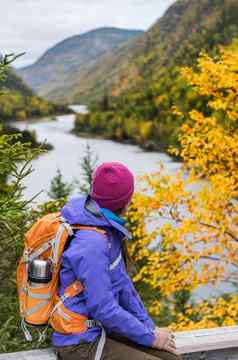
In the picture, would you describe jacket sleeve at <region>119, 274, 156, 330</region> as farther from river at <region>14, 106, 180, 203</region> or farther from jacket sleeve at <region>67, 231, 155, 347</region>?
river at <region>14, 106, 180, 203</region>

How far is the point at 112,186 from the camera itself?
10.7ft

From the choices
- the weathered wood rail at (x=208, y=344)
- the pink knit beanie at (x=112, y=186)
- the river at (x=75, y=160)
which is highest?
the pink knit beanie at (x=112, y=186)

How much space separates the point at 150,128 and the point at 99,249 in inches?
3681

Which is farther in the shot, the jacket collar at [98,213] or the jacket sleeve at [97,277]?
the jacket collar at [98,213]

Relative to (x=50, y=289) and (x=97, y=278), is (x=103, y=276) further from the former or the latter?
(x=50, y=289)

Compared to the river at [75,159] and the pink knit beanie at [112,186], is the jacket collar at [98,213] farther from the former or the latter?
the river at [75,159]

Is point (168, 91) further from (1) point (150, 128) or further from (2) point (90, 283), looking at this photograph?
(2) point (90, 283)

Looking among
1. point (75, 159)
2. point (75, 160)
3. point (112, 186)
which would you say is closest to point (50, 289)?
point (112, 186)

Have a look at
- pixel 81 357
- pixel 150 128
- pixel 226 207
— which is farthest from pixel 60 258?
pixel 150 128

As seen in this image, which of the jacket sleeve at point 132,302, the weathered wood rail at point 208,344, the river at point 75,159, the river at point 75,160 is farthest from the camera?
the river at point 75,159

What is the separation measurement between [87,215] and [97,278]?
0.39 metres

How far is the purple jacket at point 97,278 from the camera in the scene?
3129mm

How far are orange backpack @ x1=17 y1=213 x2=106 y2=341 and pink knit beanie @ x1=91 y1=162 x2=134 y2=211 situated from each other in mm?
187

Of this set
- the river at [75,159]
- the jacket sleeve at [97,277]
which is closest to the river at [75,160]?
the river at [75,159]
